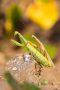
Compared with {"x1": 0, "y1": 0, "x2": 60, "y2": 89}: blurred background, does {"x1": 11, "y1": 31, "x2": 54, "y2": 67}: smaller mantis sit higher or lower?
lower

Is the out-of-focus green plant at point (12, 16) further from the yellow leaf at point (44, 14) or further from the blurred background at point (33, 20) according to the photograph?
the yellow leaf at point (44, 14)

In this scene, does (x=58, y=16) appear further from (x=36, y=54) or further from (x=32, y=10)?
(x=36, y=54)

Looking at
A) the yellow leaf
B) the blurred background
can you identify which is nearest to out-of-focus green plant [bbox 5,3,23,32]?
the blurred background

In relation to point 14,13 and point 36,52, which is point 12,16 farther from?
point 36,52

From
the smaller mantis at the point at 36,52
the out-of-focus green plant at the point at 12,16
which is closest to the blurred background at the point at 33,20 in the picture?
the out-of-focus green plant at the point at 12,16

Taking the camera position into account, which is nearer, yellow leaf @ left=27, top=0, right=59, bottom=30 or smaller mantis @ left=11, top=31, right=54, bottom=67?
smaller mantis @ left=11, top=31, right=54, bottom=67

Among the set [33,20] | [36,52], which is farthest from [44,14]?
[36,52]

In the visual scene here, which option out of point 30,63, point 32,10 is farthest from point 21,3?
point 30,63

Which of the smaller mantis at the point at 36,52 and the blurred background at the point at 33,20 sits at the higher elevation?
the blurred background at the point at 33,20

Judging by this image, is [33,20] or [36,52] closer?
[36,52]

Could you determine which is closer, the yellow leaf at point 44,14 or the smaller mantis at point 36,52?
the smaller mantis at point 36,52

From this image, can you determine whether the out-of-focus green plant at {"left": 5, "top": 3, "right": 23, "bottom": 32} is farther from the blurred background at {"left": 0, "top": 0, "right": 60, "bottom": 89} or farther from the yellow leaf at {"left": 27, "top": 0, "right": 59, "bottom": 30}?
the yellow leaf at {"left": 27, "top": 0, "right": 59, "bottom": 30}
